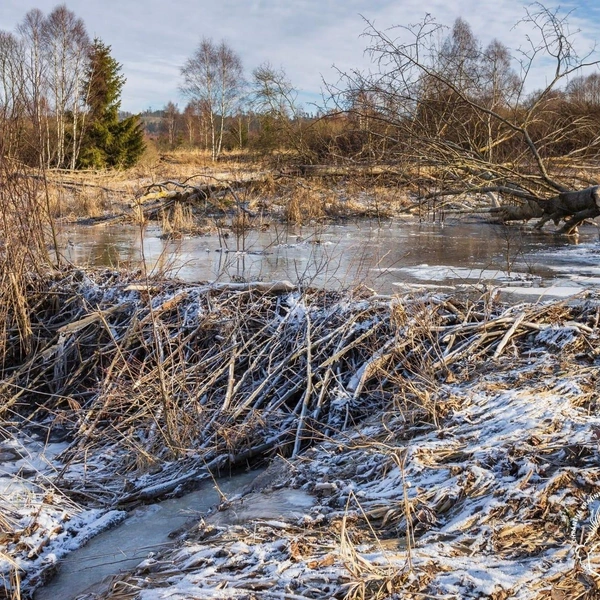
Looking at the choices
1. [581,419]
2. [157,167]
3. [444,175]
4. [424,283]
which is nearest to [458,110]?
[444,175]

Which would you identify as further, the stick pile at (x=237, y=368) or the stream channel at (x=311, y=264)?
the stick pile at (x=237, y=368)

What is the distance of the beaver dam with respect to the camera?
2.38 meters

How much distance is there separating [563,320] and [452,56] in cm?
394

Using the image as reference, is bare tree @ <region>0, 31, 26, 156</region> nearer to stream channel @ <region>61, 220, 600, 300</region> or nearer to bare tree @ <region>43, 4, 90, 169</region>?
stream channel @ <region>61, 220, 600, 300</region>

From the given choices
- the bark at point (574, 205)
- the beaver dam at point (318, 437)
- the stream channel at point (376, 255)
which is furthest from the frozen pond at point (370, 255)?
the beaver dam at point (318, 437)

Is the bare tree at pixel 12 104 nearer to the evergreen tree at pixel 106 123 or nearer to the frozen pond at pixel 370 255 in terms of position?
the frozen pond at pixel 370 255

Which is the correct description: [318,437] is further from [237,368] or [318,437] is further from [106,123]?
[106,123]

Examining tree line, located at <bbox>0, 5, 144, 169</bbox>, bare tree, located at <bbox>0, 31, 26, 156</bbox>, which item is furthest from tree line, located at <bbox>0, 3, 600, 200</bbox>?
tree line, located at <bbox>0, 5, 144, 169</bbox>

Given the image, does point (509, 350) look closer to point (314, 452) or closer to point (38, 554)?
point (314, 452)

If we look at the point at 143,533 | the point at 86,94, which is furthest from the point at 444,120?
the point at 86,94

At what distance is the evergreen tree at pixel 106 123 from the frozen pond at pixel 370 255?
16002 mm

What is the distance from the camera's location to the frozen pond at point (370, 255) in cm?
686

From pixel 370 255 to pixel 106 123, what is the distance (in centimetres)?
2352

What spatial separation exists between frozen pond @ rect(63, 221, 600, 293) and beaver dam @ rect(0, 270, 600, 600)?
82 centimetres
